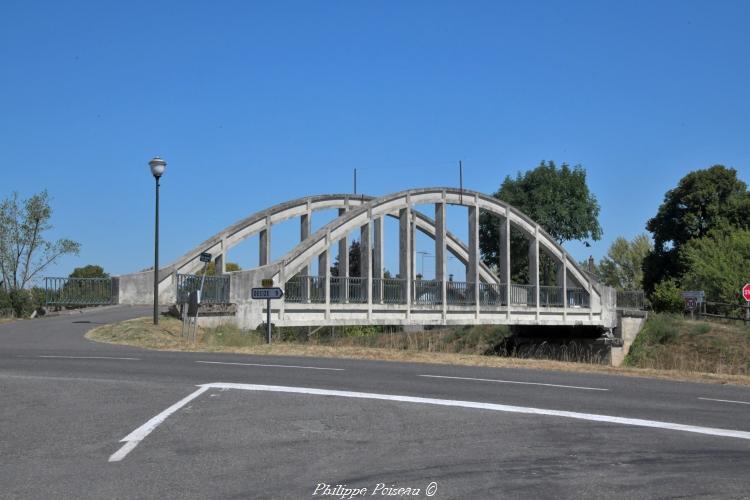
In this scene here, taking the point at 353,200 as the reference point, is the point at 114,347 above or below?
below

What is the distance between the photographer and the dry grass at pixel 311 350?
1730 centimetres

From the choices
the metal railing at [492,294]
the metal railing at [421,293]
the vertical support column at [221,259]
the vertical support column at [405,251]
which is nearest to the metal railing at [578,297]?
the metal railing at [421,293]

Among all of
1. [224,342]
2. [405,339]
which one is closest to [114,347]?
[224,342]

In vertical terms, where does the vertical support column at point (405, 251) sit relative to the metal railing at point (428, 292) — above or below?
above

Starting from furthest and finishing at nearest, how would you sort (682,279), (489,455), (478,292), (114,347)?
1. (682,279)
2. (478,292)
3. (114,347)
4. (489,455)

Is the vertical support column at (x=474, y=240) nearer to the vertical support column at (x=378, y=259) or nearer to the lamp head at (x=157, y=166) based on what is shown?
the vertical support column at (x=378, y=259)

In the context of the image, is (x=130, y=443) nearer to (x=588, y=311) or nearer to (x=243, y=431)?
(x=243, y=431)

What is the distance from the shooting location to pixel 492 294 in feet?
145

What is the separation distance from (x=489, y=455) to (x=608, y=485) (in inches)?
50.2

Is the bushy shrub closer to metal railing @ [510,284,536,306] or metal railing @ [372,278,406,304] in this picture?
metal railing @ [510,284,536,306]

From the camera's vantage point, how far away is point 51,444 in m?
7.54

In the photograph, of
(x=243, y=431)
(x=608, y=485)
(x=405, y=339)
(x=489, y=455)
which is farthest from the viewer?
(x=405, y=339)

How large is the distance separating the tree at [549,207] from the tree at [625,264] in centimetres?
2499

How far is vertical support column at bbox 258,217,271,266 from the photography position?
3984cm
